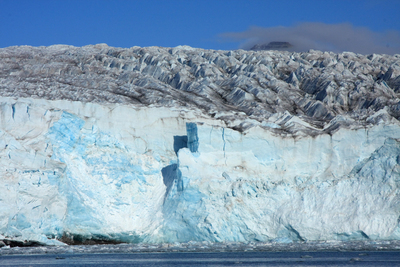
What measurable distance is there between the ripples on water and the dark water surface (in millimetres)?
183

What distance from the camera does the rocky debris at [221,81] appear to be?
2611 cm

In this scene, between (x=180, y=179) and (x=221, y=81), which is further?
(x=221, y=81)

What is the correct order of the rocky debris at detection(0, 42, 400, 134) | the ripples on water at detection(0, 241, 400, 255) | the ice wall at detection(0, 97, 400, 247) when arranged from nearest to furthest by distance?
the ripples on water at detection(0, 241, 400, 255)
the ice wall at detection(0, 97, 400, 247)
the rocky debris at detection(0, 42, 400, 134)

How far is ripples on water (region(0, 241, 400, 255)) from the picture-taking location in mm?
20031

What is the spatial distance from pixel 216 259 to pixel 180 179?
12.4 feet

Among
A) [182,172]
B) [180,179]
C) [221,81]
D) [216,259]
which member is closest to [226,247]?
[216,259]

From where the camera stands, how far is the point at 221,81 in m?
31.8

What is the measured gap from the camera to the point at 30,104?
72.6ft

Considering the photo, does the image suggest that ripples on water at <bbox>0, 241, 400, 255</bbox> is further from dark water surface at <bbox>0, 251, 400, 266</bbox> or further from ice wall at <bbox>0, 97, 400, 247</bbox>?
ice wall at <bbox>0, 97, 400, 247</bbox>

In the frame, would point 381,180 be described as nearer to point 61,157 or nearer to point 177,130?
point 177,130

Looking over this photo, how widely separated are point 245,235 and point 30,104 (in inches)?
411

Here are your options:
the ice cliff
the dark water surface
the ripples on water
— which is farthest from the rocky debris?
the dark water surface

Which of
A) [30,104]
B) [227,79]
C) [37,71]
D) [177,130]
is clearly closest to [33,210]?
[30,104]

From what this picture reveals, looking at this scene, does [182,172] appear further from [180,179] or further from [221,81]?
[221,81]
